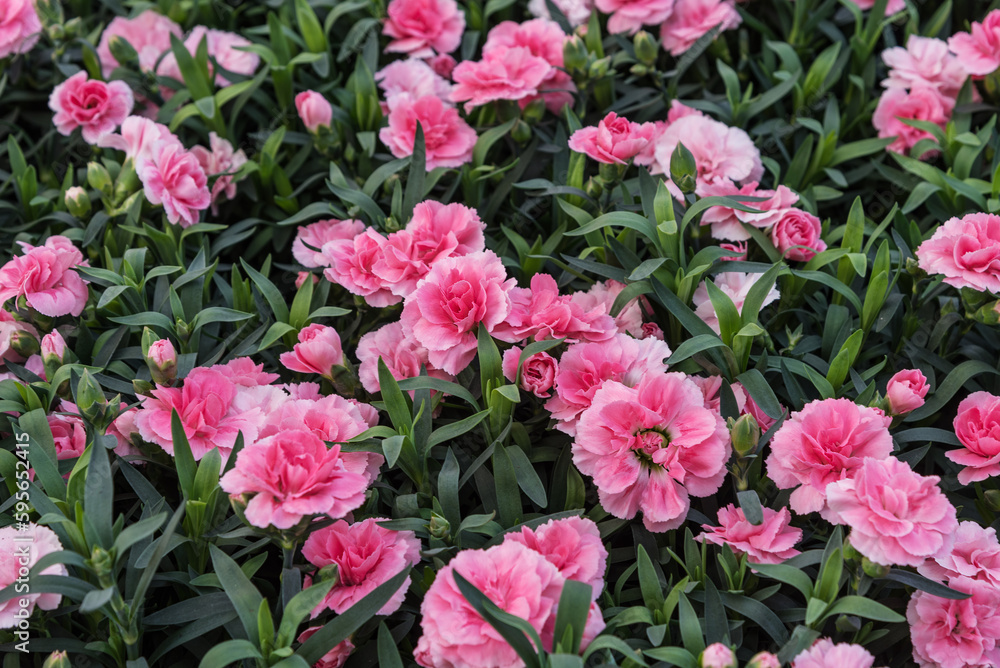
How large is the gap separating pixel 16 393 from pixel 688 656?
1.15 m

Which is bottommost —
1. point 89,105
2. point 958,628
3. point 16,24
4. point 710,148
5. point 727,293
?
point 958,628

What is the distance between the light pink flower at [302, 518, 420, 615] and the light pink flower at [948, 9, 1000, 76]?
1602mm

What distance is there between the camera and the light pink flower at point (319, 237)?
1.58 m

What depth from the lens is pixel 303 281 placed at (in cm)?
157

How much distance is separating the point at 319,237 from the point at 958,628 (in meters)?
1.28

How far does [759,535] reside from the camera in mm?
1180

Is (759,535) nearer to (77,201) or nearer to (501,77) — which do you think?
(501,77)

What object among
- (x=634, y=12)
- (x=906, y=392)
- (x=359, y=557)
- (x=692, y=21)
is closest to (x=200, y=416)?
(x=359, y=557)

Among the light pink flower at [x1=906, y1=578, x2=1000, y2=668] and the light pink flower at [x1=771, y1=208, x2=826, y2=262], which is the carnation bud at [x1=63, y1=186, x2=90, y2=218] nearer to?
the light pink flower at [x1=771, y1=208, x2=826, y2=262]

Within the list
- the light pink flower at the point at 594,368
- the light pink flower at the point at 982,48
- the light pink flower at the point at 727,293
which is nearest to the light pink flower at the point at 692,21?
the light pink flower at the point at 982,48

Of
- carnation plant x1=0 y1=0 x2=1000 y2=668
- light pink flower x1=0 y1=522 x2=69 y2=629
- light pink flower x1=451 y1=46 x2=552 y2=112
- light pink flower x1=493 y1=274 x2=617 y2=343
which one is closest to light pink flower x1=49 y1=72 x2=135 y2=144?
carnation plant x1=0 y1=0 x2=1000 y2=668

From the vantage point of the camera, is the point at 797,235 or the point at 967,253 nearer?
the point at 967,253

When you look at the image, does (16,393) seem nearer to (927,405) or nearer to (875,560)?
(875,560)

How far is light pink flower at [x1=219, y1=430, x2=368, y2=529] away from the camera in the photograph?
1.06 m
